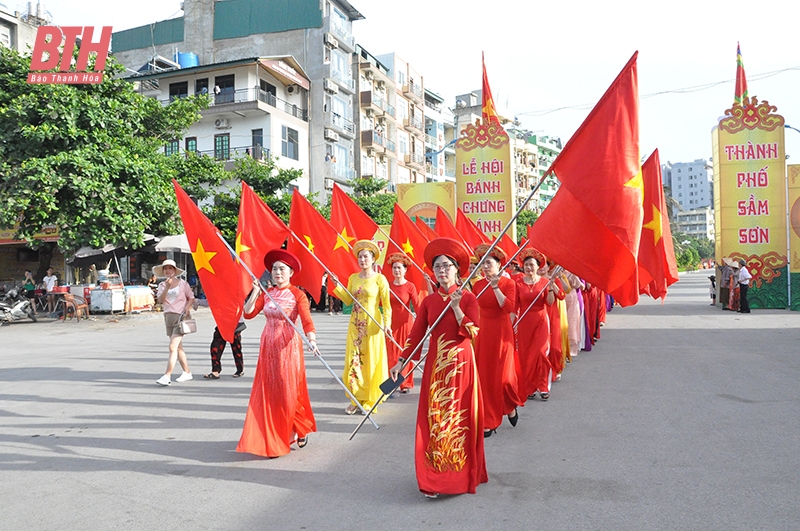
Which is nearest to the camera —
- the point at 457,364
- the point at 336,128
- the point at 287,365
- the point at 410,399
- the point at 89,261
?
the point at 457,364

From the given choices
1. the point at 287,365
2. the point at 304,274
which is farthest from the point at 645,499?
the point at 304,274

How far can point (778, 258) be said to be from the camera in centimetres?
1967

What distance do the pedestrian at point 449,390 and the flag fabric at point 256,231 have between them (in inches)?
123

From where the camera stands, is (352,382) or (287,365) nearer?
(287,365)

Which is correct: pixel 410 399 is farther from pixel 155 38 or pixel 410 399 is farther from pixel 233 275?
pixel 155 38

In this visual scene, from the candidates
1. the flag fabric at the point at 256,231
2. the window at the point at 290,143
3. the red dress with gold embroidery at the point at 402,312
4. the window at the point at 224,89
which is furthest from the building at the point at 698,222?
the flag fabric at the point at 256,231

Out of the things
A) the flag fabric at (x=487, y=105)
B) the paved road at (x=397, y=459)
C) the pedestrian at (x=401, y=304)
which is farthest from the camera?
the flag fabric at (x=487, y=105)

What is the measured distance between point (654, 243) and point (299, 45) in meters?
34.9

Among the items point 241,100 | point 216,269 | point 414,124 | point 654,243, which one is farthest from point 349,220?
point 414,124

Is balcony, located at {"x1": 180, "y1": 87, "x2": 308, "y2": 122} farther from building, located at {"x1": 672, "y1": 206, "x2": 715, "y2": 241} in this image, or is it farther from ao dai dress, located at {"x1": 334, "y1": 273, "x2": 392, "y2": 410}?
building, located at {"x1": 672, "y1": 206, "x2": 715, "y2": 241}

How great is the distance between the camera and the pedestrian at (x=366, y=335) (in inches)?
283

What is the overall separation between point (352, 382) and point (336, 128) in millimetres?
33746

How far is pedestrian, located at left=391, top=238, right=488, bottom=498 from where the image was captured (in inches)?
170

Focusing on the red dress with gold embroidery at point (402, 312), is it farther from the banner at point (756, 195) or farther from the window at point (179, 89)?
the window at point (179, 89)
